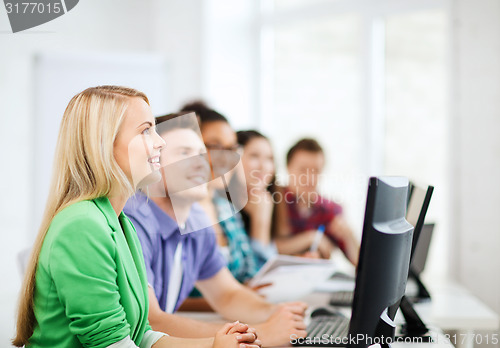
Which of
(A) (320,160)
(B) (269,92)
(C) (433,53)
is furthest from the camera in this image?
(B) (269,92)

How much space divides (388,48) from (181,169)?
2.49 m

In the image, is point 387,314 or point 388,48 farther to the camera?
point 388,48

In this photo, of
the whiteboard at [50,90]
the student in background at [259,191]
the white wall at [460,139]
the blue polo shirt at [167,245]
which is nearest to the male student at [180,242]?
the blue polo shirt at [167,245]

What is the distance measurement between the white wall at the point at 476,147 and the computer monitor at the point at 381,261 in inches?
72.8

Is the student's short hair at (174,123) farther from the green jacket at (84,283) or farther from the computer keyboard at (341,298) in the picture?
the computer keyboard at (341,298)

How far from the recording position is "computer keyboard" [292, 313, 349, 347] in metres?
1.28

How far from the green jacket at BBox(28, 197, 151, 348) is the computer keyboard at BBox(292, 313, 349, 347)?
0.51 metres

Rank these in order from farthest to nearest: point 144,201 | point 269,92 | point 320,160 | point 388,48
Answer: point 269,92 < point 388,48 < point 320,160 < point 144,201

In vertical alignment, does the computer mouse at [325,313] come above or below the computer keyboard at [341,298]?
above

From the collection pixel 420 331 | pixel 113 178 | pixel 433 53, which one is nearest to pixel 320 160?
pixel 433 53

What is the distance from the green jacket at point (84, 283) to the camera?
84 centimetres

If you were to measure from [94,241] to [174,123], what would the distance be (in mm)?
459

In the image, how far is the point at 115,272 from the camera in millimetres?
890

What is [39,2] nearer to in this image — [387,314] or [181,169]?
[181,169]
